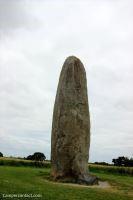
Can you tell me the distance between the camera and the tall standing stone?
27.1 metres

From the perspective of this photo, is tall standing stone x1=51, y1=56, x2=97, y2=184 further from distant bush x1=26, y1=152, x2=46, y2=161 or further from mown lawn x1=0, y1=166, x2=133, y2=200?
distant bush x1=26, y1=152, x2=46, y2=161

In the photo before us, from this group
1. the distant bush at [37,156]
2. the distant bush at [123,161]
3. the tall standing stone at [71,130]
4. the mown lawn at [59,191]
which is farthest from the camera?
the distant bush at [37,156]

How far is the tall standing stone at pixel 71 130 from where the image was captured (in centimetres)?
2711

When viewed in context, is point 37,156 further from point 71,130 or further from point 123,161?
point 71,130

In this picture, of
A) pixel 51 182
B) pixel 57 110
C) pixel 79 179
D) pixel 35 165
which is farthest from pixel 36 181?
pixel 35 165

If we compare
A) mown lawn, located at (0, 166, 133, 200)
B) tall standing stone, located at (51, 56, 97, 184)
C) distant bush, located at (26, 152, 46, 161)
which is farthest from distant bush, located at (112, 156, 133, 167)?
mown lawn, located at (0, 166, 133, 200)

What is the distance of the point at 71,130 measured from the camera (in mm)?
27391

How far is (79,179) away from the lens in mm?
26703

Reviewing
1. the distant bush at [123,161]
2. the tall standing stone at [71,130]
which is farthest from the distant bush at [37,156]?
the tall standing stone at [71,130]

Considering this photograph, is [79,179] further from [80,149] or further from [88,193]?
[88,193]

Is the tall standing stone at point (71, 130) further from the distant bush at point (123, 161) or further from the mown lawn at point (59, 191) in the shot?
the distant bush at point (123, 161)

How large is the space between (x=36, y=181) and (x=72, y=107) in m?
5.22

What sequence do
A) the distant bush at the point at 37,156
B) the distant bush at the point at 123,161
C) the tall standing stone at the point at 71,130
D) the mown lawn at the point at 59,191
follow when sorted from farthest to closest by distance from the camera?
the distant bush at the point at 37,156 → the distant bush at the point at 123,161 → the tall standing stone at the point at 71,130 → the mown lawn at the point at 59,191

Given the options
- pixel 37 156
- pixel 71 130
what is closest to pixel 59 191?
pixel 71 130
